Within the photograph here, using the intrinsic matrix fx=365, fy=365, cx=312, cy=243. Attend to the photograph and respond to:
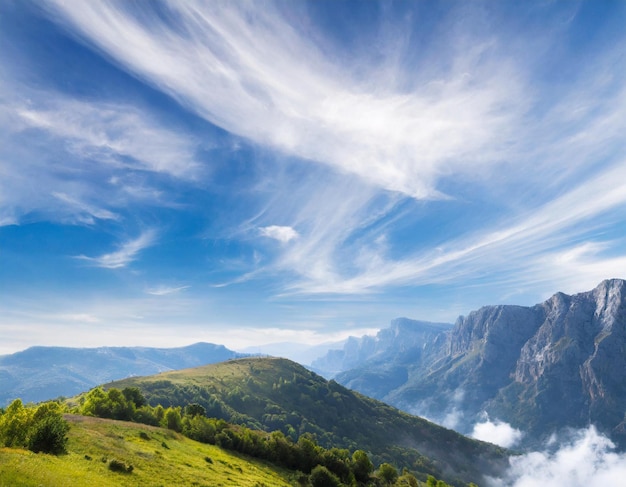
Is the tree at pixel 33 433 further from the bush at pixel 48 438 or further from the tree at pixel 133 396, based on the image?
the tree at pixel 133 396

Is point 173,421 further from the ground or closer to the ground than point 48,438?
closer to the ground

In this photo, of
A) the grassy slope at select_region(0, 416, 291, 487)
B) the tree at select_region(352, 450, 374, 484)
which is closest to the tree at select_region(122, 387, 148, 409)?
the grassy slope at select_region(0, 416, 291, 487)

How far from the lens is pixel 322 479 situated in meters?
100

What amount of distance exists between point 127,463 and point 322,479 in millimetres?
59970

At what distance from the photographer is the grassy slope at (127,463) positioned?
4202cm

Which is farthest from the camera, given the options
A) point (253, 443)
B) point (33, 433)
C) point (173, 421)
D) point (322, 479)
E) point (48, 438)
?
point (173, 421)

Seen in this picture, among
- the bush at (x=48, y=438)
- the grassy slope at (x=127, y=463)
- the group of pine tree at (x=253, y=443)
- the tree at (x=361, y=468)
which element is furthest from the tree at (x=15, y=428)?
the tree at (x=361, y=468)

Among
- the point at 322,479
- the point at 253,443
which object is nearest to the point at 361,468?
the point at 322,479

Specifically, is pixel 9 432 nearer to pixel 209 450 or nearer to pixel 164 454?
pixel 164 454

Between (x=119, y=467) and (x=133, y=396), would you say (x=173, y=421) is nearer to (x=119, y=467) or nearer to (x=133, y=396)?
(x=133, y=396)

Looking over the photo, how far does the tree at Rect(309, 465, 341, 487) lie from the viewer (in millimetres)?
99688

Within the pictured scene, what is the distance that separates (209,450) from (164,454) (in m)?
26.2

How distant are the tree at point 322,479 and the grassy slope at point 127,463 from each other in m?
8.57

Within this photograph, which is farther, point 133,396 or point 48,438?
point 133,396
